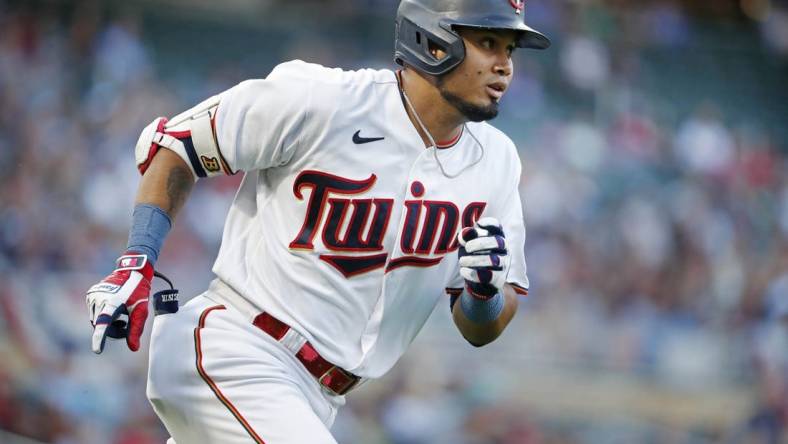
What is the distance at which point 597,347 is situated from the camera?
29.2ft

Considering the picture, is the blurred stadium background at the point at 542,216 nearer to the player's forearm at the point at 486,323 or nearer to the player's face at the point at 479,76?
the player's forearm at the point at 486,323

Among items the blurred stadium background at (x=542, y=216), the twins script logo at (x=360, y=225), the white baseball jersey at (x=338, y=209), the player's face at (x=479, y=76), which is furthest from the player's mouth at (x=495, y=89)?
the blurred stadium background at (x=542, y=216)

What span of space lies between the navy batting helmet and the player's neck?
2.5 inches

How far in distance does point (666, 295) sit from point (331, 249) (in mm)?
6383

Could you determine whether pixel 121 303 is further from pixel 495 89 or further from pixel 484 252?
pixel 495 89

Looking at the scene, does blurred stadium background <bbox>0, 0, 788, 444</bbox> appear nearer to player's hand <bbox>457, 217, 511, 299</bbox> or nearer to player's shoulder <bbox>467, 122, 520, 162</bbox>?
player's shoulder <bbox>467, 122, 520, 162</bbox>

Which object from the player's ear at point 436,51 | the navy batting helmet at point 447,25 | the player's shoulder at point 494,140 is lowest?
the player's shoulder at point 494,140

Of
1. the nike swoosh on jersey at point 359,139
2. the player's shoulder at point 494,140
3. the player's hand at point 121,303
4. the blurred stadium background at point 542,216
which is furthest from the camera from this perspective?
the blurred stadium background at point 542,216

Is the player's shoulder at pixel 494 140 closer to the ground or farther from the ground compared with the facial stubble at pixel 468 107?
closer to the ground

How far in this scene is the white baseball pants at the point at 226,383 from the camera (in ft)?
10.7

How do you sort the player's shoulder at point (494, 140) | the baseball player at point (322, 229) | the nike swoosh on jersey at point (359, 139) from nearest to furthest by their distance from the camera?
the baseball player at point (322, 229) → the nike swoosh on jersey at point (359, 139) → the player's shoulder at point (494, 140)

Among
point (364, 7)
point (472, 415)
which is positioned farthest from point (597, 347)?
point (364, 7)

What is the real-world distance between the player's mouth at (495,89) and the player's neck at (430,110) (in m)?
0.14

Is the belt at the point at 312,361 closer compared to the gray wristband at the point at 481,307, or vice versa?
the belt at the point at 312,361
